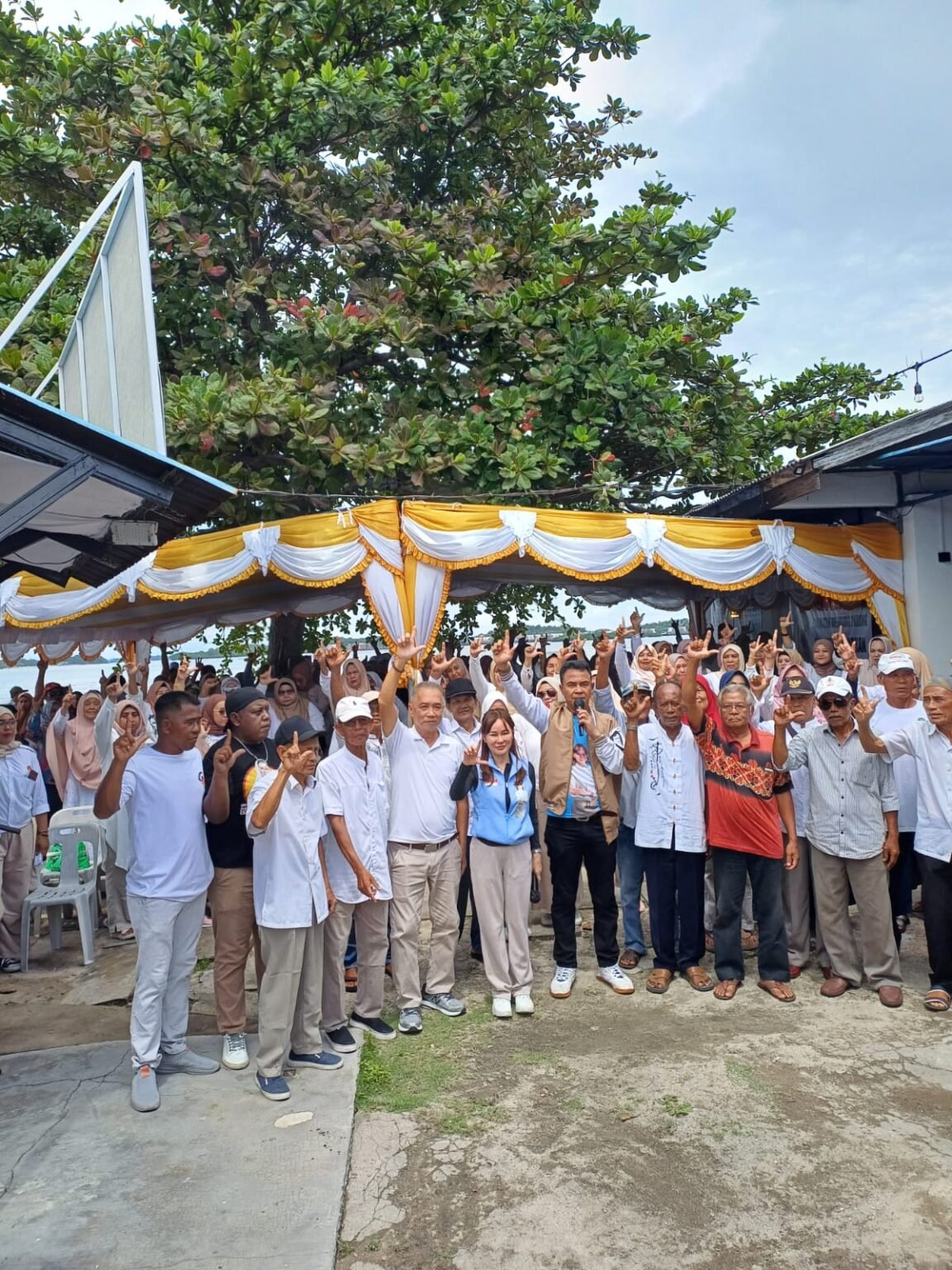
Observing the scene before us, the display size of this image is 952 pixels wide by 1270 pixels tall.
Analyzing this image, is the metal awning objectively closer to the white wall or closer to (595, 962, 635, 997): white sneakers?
(595, 962, 635, 997): white sneakers

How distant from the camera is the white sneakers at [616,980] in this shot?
5188mm

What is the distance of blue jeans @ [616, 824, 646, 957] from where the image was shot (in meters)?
5.72

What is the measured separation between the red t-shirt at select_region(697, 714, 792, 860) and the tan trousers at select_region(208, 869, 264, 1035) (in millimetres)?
2570

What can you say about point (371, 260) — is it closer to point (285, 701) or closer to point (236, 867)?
point (285, 701)

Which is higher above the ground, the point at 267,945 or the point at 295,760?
the point at 295,760

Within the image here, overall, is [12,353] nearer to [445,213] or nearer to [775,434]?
[445,213]

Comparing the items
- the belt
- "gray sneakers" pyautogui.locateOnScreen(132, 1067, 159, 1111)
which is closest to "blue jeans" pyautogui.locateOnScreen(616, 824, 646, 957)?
the belt

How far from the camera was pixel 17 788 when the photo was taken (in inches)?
238

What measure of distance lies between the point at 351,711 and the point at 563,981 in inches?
81.4

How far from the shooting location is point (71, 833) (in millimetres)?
6598

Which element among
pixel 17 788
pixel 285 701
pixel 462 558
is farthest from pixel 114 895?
pixel 462 558

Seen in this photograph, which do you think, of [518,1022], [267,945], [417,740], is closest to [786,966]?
[518,1022]

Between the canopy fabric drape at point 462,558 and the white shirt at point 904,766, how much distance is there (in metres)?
3.84

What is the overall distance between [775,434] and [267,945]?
10304mm
